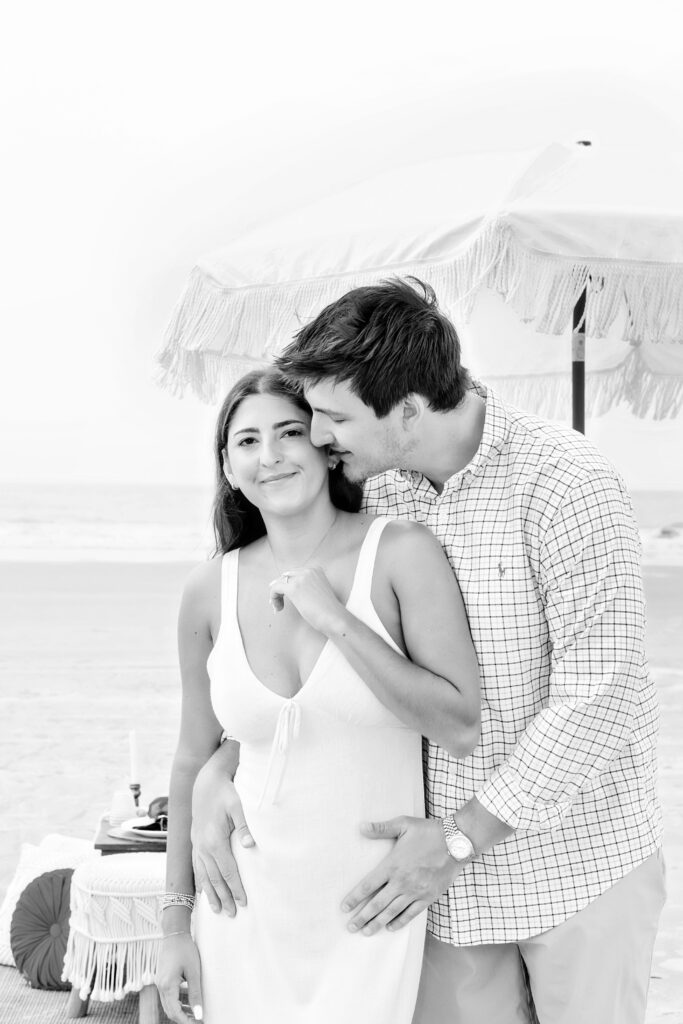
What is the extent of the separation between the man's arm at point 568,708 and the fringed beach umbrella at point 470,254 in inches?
59.1

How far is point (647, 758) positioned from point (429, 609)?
17.9 inches

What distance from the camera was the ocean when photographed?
24.8 metres

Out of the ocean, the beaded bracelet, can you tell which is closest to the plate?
the beaded bracelet

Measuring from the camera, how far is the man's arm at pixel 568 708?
1.70 meters

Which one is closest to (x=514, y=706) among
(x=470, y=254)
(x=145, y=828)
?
(x=470, y=254)

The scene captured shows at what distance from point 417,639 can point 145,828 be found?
2403 mm

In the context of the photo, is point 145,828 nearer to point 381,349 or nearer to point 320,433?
point 320,433

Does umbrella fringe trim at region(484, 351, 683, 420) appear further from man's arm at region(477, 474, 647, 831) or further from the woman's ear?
man's arm at region(477, 474, 647, 831)

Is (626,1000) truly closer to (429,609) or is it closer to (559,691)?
(559,691)

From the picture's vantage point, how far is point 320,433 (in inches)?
71.4

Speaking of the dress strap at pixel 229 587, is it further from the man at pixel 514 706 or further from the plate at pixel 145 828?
the plate at pixel 145 828

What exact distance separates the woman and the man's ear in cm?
15

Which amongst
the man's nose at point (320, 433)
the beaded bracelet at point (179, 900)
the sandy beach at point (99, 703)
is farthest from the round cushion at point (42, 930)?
the man's nose at point (320, 433)

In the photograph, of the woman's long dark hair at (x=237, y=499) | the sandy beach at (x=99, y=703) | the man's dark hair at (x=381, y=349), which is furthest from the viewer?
the sandy beach at (x=99, y=703)
